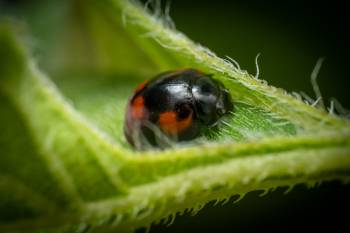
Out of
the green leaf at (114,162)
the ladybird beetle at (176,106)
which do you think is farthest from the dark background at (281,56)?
the green leaf at (114,162)

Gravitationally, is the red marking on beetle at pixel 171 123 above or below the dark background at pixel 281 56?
above

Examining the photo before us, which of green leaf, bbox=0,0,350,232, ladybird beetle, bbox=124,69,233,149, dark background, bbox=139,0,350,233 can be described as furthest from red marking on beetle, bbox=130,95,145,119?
dark background, bbox=139,0,350,233

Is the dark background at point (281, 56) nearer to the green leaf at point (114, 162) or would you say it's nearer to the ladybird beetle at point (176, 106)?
the ladybird beetle at point (176, 106)

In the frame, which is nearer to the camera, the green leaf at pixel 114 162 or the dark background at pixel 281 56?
the green leaf at pixel 114 162

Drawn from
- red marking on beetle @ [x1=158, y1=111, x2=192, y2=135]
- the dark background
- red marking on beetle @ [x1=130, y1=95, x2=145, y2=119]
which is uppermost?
red marking on beetle @ [x1=130, y1=95, x2=145, y2=119]

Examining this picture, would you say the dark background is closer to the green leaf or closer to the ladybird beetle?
the ladybird beetle

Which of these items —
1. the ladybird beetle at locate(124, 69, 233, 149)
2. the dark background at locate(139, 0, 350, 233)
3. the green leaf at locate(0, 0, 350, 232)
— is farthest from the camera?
the dark background at locate(139, 0, 350, 233)

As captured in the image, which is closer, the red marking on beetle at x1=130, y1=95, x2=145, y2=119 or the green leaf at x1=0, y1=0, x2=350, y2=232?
the green leaf at x1=0, y1=0, x2=350, y2=232

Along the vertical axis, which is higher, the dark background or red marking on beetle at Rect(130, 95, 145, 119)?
red marking on beetle at Rect(130, 95, 145, 119)

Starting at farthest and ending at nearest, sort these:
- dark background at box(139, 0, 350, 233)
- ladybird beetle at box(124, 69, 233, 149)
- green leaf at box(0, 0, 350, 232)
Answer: dark background at box(139, 0, 350, 233) < ladybird beetle at box(124, 69, 233, 149) < green leaf at box(0, 0, 350, 232)
